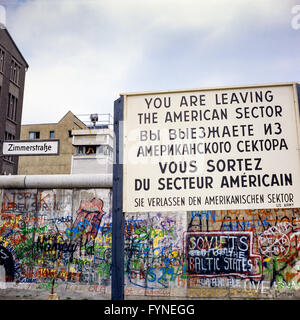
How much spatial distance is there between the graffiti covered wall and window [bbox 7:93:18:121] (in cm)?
2739

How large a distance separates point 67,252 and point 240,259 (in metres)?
4.91

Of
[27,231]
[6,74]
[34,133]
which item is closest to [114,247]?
[27,231]

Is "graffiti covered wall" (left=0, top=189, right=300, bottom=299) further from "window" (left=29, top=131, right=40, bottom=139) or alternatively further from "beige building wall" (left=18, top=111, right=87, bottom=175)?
"window" (left=29, top=131, right=40, bottom=139)

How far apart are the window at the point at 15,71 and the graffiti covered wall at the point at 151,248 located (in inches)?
1149

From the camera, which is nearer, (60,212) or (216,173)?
(216,173)

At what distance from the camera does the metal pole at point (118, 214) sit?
3.38 m

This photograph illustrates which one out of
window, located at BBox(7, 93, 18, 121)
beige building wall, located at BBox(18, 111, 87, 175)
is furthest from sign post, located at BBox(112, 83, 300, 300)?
beige building wall, located at BBox(18, 111, 87, 175)

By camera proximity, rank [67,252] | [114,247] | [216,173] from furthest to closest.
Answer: [67,252]
[216,173]
[114,247]

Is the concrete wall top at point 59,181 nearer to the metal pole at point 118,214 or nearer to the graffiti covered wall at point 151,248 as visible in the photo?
the graffiti covered wall at point 151,248

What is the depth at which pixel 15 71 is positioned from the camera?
36031 mm

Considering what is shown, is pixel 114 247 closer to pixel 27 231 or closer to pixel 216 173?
pixel 216 173

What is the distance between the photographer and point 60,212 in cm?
966

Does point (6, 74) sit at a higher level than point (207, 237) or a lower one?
higher

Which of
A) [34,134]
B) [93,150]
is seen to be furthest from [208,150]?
[34,134]
